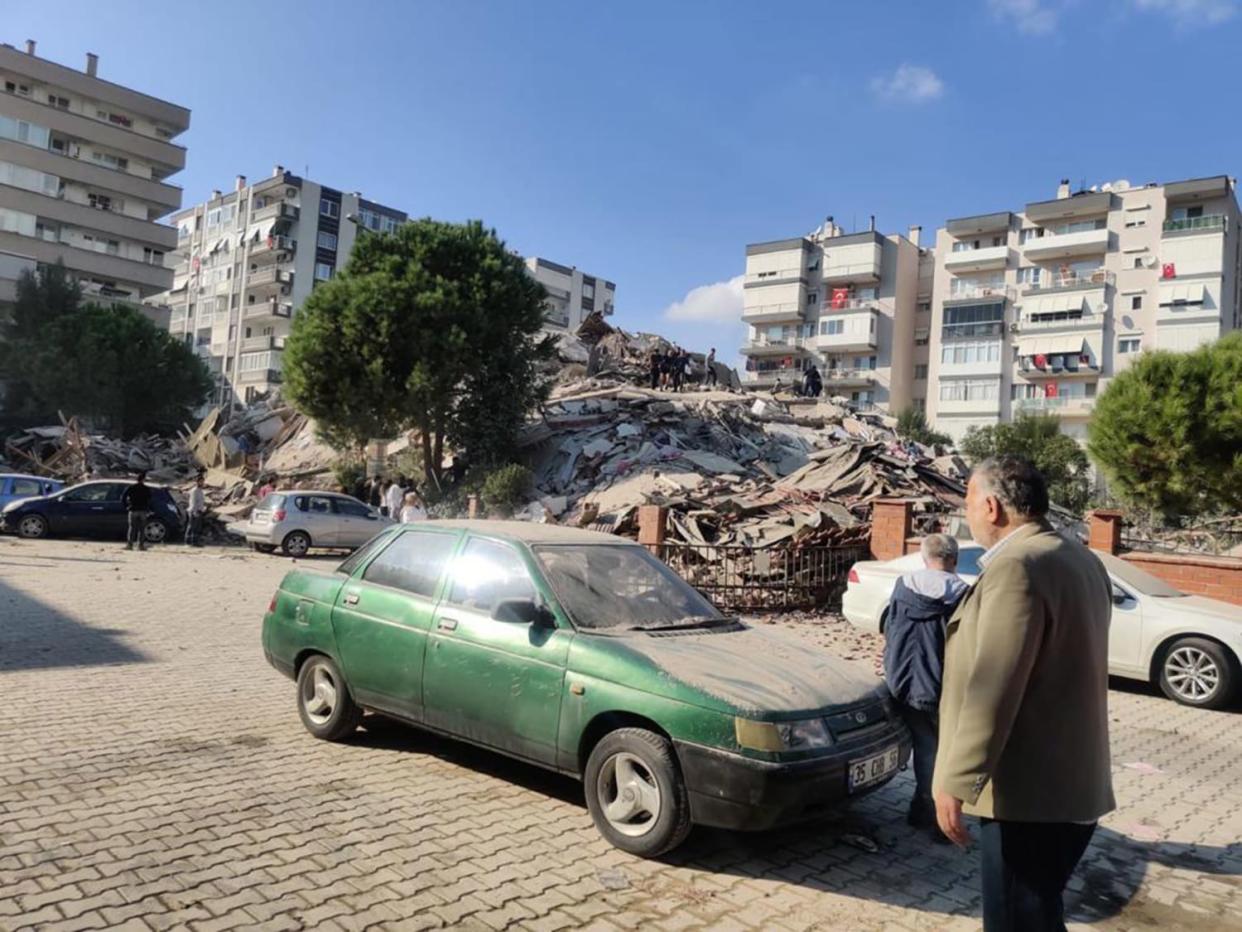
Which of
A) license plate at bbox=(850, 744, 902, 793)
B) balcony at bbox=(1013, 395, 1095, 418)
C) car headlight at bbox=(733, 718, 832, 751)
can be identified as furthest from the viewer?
balcony at bbox=(1013, 395, 1095, 418)

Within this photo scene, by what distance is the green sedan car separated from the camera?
13.5 feet

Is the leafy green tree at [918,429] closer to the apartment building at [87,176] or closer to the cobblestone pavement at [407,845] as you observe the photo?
the cobblestone pavement at [407,845]

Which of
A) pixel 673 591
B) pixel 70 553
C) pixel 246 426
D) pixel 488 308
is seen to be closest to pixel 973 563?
pixel 673 591

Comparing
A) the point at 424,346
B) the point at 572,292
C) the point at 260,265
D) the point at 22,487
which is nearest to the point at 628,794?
→ the point at 22,487

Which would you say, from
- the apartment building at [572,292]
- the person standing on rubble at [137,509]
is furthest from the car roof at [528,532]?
the apartment building at [572,292]

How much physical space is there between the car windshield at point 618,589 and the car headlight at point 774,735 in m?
1.12

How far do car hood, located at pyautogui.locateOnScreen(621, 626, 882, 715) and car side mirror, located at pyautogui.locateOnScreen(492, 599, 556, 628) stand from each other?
49cm

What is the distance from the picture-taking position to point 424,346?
28.7 m

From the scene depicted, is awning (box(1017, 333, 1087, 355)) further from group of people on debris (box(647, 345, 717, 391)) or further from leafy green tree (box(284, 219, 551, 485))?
leafy green tree (box(284, 219, 551, 485))

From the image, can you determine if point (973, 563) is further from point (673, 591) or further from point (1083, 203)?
point (1083, 203)

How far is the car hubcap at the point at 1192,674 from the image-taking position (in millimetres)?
8883

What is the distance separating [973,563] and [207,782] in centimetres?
842

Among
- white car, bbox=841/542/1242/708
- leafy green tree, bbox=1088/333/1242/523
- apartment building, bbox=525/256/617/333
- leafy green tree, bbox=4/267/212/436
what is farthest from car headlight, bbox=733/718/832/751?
apartment building, bbox=525/256/617/333

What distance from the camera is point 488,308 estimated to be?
3041 cm
